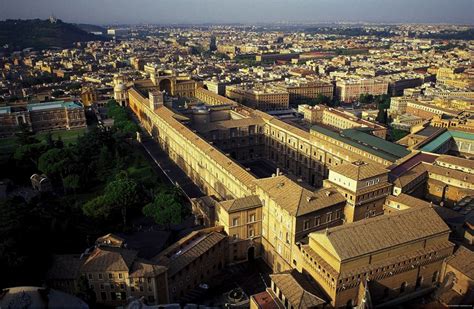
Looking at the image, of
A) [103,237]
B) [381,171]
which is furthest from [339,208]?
[103,237]

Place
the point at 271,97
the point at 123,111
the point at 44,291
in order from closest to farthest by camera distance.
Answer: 1. the point at 44,291
2. the point at 123,111
3. the point at 271,97

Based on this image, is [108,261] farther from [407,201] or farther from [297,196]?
[407,201]

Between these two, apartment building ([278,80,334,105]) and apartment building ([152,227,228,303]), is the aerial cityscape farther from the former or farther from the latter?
apartment building ([278,80,334,105])

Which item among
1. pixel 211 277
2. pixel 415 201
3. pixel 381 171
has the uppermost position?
pixel 381 171

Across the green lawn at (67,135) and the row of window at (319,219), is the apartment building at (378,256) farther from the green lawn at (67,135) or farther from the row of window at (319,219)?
the green lawn at (67,135)

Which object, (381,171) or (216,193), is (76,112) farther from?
(381,171)

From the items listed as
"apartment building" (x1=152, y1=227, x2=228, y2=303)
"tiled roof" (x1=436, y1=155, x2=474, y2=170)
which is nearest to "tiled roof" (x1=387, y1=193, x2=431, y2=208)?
"tiled roof" (x1=436, y1=155, x2=474, y2=170)

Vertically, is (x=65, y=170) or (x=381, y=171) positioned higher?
(x=381, y=171)

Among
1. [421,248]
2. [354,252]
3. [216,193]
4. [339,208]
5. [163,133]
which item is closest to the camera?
[354,252]
